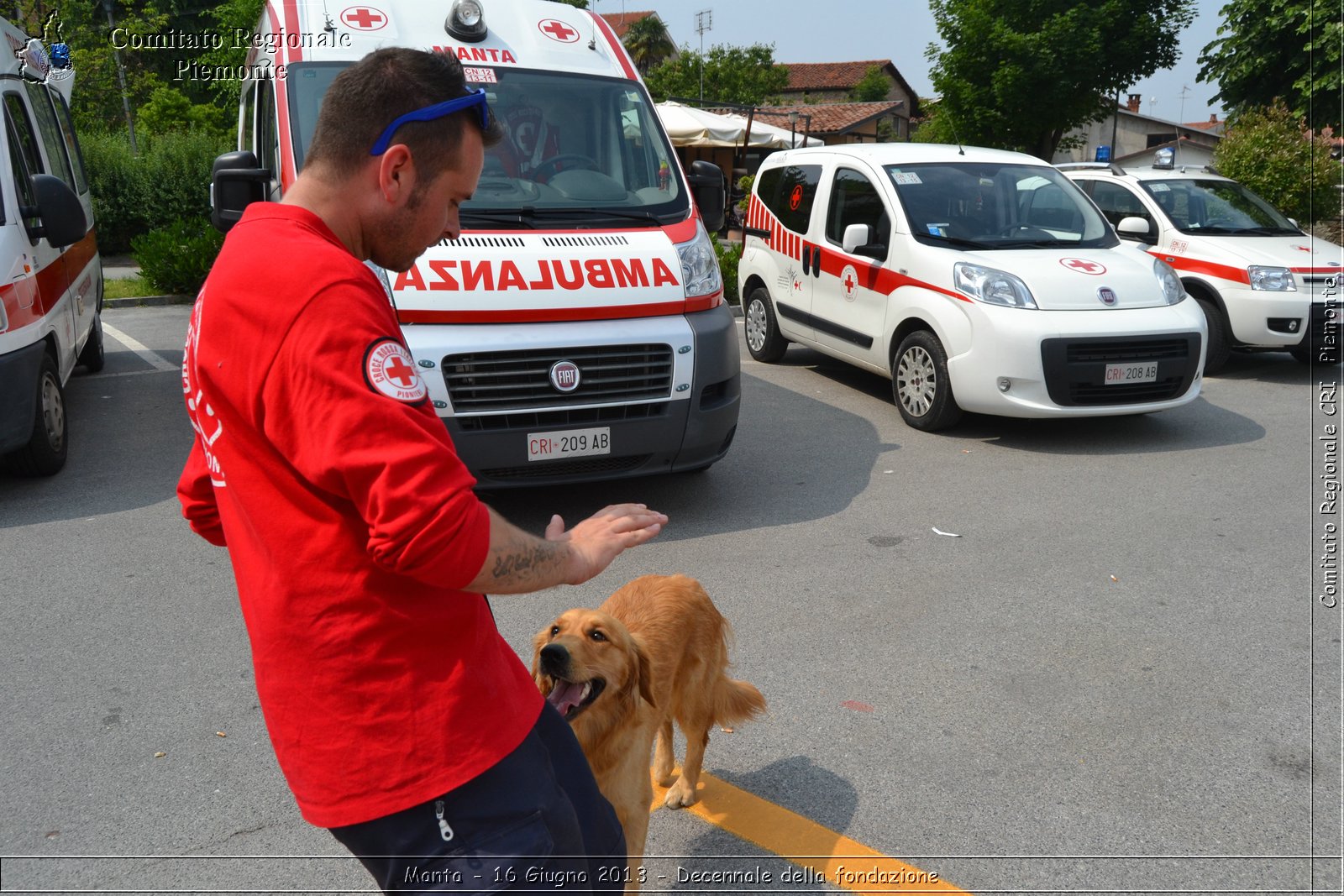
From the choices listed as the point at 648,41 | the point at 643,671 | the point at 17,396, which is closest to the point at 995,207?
the point at 643,671

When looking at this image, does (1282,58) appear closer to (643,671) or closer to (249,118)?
(249,118)

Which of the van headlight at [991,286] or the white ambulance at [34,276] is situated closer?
the white ambulance at [34,276]

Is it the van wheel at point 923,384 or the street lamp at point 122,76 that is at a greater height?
the street lamp at point 122,76

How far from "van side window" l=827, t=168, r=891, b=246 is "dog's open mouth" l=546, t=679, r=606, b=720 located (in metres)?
6.09

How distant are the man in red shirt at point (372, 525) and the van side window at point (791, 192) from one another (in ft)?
25.2

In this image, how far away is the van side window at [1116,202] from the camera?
1019cm

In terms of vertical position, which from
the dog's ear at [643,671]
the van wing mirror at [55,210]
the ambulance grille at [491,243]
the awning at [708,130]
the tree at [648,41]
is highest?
the tree at [648,41]

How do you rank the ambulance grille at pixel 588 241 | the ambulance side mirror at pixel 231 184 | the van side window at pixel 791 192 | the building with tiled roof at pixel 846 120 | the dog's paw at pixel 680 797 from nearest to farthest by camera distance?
the dog's paw at pixel 680 797 < the ambulance grille at pixel 588 241 < the ambulance side mirror at pixel 231 184 < the van side window at pixel 791 192 < the building with tiled roof at pixel 846 120

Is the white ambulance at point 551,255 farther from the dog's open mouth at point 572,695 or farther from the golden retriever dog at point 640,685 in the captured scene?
the dog's open mouth at point 572,695

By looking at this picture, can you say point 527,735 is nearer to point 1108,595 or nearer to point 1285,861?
point 1285,861

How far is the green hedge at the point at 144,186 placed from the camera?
62.4ft

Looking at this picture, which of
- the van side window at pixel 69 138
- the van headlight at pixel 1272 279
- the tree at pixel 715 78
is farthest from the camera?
the tree at pixel 715 78

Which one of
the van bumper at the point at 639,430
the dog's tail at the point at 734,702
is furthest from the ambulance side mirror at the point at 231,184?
the dog's tail at the point at 734,702

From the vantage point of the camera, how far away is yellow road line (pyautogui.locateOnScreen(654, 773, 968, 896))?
2826 millimetres
